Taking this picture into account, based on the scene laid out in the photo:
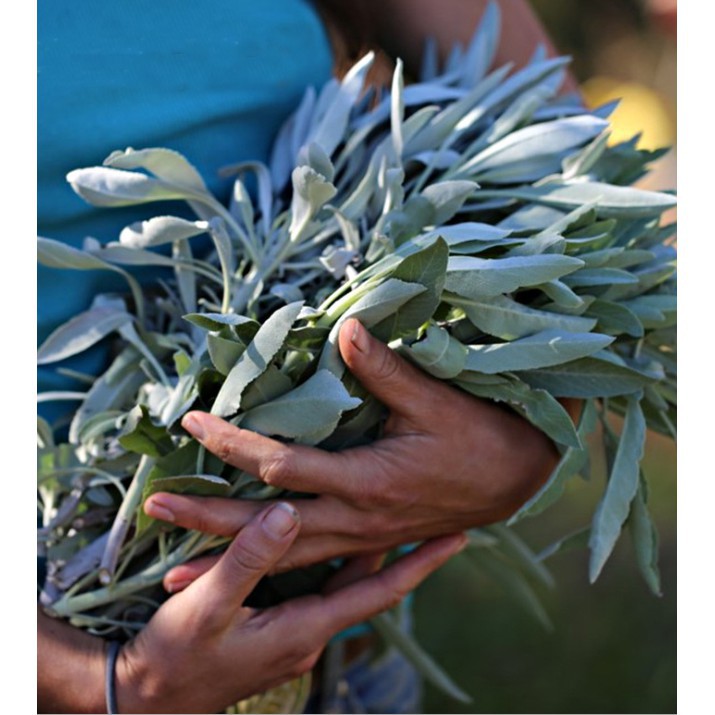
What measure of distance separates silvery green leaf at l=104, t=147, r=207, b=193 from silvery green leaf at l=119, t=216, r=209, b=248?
0.04 meters

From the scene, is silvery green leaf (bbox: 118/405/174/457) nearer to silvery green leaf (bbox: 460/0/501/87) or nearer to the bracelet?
the bracelet

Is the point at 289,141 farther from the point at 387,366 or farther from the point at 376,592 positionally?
the point at 376,592

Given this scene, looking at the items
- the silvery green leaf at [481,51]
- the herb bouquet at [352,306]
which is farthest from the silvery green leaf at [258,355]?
the silvery green leaf at [481,51]

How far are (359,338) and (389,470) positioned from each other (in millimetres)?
154

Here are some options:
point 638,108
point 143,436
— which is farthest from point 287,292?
point 638,108

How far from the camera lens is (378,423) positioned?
92 cm

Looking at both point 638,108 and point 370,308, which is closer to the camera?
point 370,308

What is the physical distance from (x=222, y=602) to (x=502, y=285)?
359mm

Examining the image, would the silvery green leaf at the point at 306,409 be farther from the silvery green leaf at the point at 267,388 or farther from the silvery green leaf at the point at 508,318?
the silvery green leaf at the point at 508,318

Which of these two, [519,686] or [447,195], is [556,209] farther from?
[519,686]

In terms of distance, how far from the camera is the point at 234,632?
2.97 feet

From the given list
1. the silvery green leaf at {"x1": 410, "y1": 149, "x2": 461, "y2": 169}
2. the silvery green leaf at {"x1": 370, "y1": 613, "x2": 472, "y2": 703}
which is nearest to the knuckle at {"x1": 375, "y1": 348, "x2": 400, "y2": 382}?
the silvery green leaf at {"x1": 410, "y1": 149, "x2": 461, "y2": 169}

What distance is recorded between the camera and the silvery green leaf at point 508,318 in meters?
0.81

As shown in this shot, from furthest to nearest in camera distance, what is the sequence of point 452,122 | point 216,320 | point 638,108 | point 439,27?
point 638,108
point 439,27
point 452,122
point 216,320
